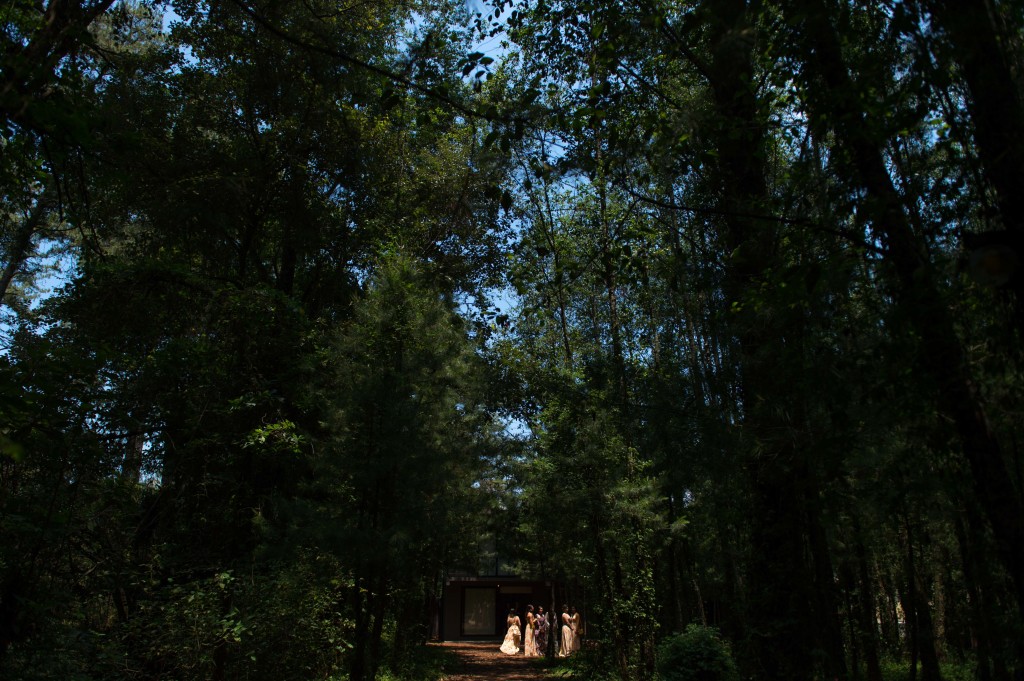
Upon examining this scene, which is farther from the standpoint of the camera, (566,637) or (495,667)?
(566,637)

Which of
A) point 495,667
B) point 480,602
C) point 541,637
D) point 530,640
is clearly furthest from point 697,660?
point 480,602

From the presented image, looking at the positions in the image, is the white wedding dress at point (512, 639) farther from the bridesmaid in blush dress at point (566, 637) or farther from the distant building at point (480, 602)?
the distant building at point (480, 602)

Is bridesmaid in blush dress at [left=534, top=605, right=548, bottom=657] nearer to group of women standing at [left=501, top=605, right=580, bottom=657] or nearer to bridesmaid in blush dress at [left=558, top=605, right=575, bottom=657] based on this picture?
group of women standing at [left=501, top=605, right=580, bottom=657]

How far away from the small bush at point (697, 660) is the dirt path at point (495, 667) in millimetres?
6534

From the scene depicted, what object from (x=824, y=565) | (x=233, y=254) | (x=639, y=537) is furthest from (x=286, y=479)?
(x=824, y=565)

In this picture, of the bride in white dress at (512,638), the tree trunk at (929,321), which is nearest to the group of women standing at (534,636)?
the bride in white dress at (512,638)

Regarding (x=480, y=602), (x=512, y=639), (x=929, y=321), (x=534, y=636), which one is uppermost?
(x=929, y=321)

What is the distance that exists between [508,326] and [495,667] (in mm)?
11669

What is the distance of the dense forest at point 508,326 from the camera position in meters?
3.76

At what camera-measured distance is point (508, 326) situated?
1088cm

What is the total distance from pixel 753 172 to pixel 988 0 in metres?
2.39

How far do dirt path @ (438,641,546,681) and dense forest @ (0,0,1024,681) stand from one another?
62.3 inches

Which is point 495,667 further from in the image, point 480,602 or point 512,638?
point 480,602

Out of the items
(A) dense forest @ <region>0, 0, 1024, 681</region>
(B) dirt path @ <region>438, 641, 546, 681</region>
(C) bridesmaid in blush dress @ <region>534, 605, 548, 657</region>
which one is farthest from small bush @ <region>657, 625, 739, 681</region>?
(C) bridesmaid in blush dress @ <region>534, 605, 548, 657</region>
